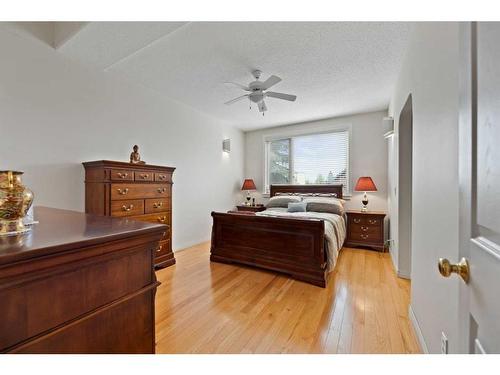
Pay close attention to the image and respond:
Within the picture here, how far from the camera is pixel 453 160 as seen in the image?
1083mm

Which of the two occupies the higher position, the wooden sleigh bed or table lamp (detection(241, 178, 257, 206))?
table lamp (detection(241, 178, 257, 206))

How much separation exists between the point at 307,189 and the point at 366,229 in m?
1.36

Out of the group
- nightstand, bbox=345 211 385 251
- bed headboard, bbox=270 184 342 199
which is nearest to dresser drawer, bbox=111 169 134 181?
bed headboard, bbox=270 184 342 199

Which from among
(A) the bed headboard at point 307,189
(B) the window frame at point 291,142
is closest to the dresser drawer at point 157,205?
(A) the bed headboard at point 307,189

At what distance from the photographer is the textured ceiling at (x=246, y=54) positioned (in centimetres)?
199

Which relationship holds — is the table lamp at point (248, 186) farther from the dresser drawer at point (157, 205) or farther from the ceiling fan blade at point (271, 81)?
the ceiling fan blade at point (271, 81)

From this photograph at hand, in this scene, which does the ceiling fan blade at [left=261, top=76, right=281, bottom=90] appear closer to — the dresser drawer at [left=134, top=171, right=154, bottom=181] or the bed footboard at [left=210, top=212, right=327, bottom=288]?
the bed footboard at [left=210, top=212, right=327, bottom=288]

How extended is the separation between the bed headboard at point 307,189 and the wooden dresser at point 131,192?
2.55 metres

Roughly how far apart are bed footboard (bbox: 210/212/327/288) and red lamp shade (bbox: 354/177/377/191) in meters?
1.86

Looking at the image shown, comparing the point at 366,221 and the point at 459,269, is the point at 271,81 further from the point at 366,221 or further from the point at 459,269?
the point at 366,221

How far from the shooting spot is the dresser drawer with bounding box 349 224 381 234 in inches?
149

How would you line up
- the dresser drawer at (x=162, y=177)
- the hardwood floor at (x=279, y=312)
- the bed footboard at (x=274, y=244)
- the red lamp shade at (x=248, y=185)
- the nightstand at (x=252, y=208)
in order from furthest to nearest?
the red lamp shade at (x=248, y=185) < the nightstand at (x=252, y=208) < the dresser drawer at (x=162, y=177) < the bed footboard at (x=274, y=244) < the hardwood floor at (x=279, y=312)

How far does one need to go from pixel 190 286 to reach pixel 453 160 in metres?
2.47

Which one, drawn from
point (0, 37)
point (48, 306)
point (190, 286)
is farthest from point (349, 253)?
point (0, 37)
